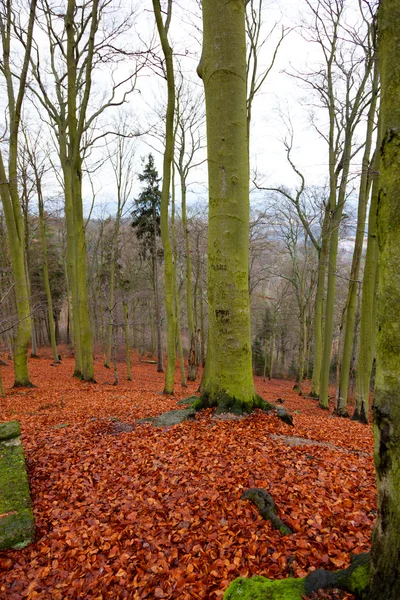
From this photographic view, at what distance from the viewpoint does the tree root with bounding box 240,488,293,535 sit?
2.49m

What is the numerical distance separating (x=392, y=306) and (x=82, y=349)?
41.5 ft

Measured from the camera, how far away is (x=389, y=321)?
3.99 ft

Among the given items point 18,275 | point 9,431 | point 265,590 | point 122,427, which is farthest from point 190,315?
point 265,590

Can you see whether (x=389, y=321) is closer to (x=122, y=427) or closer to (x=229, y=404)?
(x=229, y=404)

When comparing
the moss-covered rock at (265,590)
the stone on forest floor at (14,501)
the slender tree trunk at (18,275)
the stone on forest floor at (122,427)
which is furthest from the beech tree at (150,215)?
the moss-covered rock at (265,590)

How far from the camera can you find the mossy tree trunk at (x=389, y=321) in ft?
3.82

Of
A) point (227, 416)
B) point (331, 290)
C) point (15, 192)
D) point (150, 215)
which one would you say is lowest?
point (227, 416)

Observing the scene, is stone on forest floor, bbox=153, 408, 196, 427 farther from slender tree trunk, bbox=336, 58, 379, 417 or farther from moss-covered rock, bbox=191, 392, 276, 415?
slender tree trunk, bbox=336, 58, 379, 417

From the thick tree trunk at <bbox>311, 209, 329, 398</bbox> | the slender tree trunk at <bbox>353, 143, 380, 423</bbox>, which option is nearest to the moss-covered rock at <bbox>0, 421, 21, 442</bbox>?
the slender tree trunk at <bbox>353, 143, 380, 423</bbox>

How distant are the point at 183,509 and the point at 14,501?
4.95ft

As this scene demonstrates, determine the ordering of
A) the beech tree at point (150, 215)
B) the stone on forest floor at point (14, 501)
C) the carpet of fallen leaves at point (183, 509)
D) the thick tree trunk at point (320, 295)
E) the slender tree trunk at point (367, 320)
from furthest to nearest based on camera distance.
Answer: the beech tree at point (150, 215) < the thick tree trunk at point (320, 295) < the slender tree trunk at point (367, 320) < the stone on forest floor at point (14, 501) < the carpet of fallen leaves at point (183, 509)

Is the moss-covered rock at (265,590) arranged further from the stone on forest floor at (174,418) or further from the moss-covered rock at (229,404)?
the stone on forest floor at (174,418)

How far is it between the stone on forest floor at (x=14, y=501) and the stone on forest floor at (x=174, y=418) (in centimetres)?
193

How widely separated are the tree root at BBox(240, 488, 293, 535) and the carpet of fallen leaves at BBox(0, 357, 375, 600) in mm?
57
